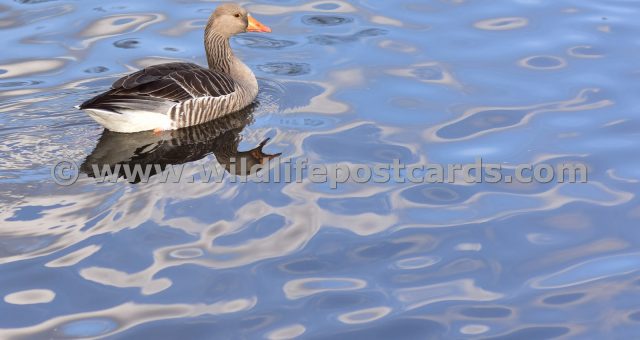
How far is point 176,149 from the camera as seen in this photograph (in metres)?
10.3

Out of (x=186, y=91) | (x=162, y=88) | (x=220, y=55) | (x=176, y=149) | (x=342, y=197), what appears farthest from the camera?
(x=220, y=55)

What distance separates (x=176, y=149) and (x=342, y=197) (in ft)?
6.77

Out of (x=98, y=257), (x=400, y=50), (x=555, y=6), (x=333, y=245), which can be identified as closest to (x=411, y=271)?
(x=333, y=245)

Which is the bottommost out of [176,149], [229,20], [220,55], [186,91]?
[176,149]

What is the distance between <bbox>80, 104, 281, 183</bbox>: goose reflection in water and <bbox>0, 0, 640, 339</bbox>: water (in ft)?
0.11

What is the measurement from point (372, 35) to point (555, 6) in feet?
9.40

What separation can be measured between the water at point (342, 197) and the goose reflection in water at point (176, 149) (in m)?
0.03

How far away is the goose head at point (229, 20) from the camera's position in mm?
11812

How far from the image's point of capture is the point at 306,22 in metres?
13.6

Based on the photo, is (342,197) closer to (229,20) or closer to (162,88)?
(162,88)

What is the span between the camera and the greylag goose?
10281mm

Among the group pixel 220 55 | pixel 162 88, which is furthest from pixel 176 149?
pixel 220 55

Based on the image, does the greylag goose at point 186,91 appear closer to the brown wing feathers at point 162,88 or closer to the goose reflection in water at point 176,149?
the brown wing feathers at point 162,88

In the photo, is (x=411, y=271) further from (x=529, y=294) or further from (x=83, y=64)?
(x=83, y=64)
